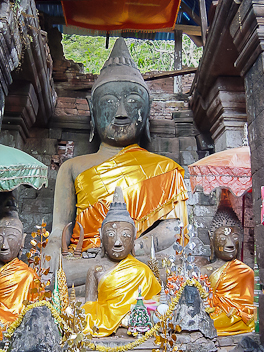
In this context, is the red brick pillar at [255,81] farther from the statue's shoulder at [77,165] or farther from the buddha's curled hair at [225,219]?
the statue's shoulder at [77,165]

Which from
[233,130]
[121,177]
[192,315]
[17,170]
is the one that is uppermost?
[233,130]

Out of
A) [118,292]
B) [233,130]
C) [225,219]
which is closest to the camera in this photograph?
[118,292]

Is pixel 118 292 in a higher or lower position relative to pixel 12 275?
lower

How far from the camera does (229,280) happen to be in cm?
405

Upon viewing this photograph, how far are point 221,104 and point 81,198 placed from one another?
2.40m

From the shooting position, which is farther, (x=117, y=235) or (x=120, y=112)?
(x=120, y=112)

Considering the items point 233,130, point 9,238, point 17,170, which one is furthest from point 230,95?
point 9,238

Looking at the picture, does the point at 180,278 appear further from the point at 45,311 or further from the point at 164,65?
the point at 164,65

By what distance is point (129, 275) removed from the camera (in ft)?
12.6

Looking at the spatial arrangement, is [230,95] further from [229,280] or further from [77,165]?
[229,280]

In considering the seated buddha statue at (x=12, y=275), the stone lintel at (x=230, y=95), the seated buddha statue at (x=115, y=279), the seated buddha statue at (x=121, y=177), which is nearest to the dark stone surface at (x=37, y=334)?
the seated buddha statue at (x=115, y=279)

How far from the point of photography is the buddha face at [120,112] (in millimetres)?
6055

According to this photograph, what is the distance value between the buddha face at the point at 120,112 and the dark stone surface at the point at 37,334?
3746 mm

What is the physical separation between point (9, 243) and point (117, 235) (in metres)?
1.17
